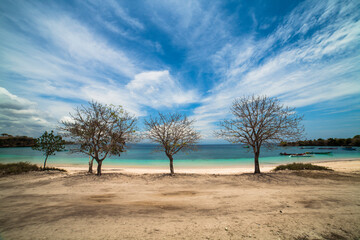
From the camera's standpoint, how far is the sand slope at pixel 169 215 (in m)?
4.42

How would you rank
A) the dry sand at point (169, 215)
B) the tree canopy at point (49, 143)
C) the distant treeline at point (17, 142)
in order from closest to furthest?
the dry sand at point (169, 215)
the tree canopy at point (49, 143)
the distant treeline at point (17, 142)

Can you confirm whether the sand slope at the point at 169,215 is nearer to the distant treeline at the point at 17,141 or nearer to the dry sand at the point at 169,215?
the dry sand at the point at 169,215

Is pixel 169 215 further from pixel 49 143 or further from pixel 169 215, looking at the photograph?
pixel 49 143

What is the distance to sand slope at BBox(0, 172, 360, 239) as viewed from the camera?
14.5 feet

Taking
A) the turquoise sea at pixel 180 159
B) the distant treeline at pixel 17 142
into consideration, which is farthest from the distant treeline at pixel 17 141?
the turquoise sea at pixel 180 159

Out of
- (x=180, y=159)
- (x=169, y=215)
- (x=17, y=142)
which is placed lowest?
(x=180, y=159)

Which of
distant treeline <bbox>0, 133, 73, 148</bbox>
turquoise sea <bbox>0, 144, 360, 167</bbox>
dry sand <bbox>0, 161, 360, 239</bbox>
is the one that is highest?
distant treeline <bbox>0, 133, 73, 148</bbox>

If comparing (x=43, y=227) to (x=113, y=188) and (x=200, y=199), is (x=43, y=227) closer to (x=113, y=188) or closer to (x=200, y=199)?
(x=113, y=188)

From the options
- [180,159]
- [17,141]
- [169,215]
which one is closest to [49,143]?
[169,215]

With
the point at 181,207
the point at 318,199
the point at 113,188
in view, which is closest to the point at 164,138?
the point at 113,188

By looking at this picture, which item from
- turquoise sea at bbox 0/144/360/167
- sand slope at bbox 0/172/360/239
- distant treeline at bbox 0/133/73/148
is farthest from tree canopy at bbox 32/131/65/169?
distant treeline at bbox 0/133/73/148

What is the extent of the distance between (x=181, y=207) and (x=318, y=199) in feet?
21.2

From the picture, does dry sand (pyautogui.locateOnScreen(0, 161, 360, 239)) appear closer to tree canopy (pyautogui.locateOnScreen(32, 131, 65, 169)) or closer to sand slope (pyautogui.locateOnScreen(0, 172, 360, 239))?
sand slope (pyautogui.locateOnScreen(0, 172, 360, 239))

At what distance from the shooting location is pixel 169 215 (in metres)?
5.62
